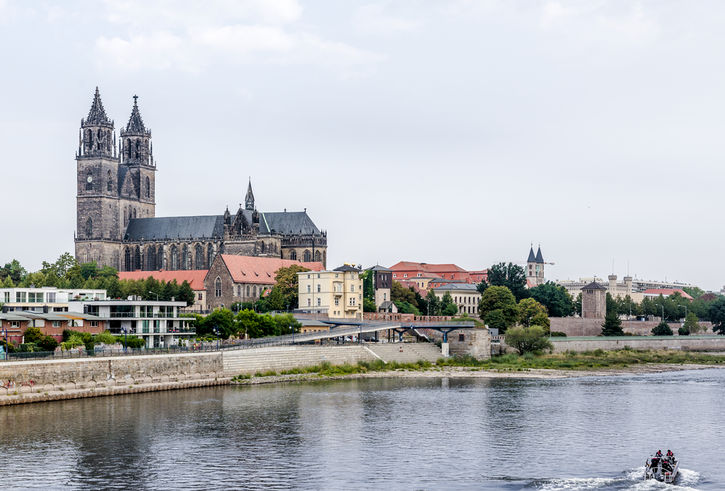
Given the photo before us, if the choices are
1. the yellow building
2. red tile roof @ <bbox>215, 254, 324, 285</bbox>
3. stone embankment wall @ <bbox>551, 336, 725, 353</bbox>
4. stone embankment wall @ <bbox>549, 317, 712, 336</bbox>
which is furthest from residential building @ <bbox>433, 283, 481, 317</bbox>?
the yellow building

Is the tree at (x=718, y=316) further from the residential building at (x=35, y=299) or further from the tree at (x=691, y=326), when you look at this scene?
the residential building at (x=35, y=299)

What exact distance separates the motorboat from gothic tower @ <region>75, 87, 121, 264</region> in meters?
146

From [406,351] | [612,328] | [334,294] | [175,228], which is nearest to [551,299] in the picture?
[612,328]

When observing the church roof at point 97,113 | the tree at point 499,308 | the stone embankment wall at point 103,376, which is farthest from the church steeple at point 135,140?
the stone embankment wall at point 103,376

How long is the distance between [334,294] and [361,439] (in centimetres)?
7325

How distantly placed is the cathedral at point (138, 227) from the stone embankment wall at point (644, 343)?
2169 inches

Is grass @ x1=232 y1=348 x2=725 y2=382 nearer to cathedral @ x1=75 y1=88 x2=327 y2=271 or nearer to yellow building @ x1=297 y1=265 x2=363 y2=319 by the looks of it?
yellow building @ x1=297 y1=265 x2=363 y2=319

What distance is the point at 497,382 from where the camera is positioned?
8731 cm

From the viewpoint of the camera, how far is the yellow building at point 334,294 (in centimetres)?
12688

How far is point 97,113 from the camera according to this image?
17988 centimetres

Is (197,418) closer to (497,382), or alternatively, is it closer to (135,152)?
(497,382)

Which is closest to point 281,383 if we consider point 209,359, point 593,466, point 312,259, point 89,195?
point 209,359

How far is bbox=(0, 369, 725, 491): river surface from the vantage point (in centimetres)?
4362

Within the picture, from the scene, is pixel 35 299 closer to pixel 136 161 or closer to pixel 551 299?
pixel 551 299
